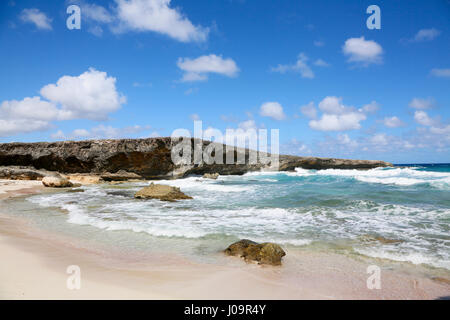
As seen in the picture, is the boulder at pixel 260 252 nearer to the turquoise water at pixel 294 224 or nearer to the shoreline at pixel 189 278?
the shoreline at pixel 189 278

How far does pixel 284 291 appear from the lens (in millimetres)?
3029

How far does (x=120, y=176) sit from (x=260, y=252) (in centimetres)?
2065

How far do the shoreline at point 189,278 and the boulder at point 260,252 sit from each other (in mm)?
143

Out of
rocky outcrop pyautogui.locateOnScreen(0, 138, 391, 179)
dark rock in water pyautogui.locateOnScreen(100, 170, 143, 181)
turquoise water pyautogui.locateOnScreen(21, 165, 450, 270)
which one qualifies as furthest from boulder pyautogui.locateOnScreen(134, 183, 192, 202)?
dark rock in water pyautogui.locateOnScreen(100, 170, 143, 181)

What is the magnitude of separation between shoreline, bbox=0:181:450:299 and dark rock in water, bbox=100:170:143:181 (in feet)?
60.3

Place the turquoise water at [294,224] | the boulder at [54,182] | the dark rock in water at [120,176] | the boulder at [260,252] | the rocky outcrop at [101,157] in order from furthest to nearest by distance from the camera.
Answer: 1. the rocky outcrop at [101,157]
2. the dark rock in water at [120,176]
3. the boulder at [54,182]
4. the turquoise water at [294,224]
5. the boulder at [260,252]

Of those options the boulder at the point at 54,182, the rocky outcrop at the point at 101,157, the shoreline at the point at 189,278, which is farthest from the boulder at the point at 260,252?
the rocky outcrop at the point at 101,157

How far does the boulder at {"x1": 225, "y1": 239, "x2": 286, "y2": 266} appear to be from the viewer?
13.0ft

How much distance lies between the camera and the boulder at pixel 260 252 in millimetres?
3965

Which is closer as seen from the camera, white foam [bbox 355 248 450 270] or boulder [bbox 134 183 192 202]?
white foam [bbox 355 248 450 270]

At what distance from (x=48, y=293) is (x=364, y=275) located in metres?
3.91

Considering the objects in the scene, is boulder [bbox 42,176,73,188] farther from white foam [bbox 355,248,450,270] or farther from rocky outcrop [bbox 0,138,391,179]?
white foam [bbox 355,248,450,270]
